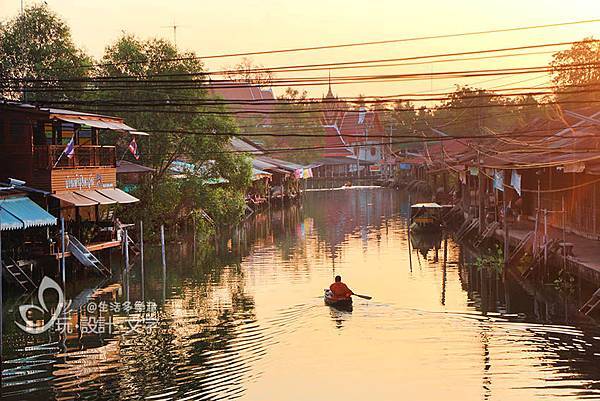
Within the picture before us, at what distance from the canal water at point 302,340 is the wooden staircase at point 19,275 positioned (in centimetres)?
86

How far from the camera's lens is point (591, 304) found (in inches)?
979

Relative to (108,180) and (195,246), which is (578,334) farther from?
(195,246)

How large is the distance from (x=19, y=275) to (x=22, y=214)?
76.9 inches

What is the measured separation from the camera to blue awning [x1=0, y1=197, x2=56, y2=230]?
28.6 meters

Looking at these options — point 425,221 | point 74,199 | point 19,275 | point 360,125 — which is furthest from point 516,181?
point 360,125

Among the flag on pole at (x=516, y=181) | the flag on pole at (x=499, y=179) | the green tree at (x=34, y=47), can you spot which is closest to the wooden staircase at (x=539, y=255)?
the flag on pole at (x=516, y=181)

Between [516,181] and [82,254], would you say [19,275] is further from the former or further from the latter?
[516,181]

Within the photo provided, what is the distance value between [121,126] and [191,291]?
8695mm

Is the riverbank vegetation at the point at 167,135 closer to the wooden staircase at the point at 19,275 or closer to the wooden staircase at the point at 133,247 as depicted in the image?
the wooden staircase at the point at 133,247

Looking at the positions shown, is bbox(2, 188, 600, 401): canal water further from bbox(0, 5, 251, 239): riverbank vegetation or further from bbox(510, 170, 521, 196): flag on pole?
bbox(0, 5, 251, 239): riverbank vegetation

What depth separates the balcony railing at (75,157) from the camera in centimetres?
3259

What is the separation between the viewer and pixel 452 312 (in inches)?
1084

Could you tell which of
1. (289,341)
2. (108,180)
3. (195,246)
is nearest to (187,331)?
(289,341)

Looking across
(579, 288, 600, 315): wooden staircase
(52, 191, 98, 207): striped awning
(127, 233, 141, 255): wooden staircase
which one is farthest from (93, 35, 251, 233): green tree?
(579, 288, 600, 315): wooden staircase
